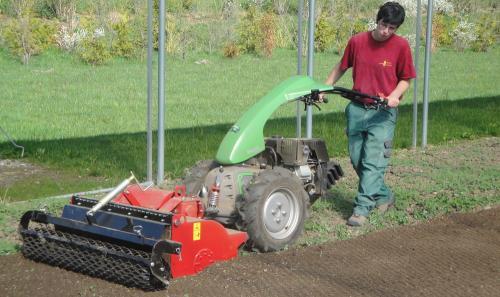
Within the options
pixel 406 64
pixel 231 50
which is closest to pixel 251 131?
pixel 406 64

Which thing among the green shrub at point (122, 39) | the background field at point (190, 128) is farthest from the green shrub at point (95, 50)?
the background field at point (190, 128)

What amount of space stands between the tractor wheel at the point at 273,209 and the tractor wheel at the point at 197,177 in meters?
0.44

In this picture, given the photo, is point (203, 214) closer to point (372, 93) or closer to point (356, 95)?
point (356, 95)

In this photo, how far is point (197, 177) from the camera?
638 centimetres

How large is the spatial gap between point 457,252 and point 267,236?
1.44m

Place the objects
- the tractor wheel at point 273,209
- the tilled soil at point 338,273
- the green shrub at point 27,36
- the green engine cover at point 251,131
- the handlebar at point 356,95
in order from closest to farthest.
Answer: the tilled soil at point 338,273 < the tractor wheel at point 273,209 < the green engine cover at point 251,131 < the handlebar at point 356,95 < the green shrub at point 27,36

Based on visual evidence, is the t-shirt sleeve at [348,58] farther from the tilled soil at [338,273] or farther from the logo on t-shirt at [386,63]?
the tilled soil at [338,273]

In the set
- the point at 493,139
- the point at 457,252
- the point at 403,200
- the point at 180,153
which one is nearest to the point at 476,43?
the point at 493,139

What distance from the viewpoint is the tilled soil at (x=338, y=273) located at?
5332 millimetres

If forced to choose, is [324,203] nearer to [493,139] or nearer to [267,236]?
[267,236]

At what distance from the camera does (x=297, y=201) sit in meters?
6.30

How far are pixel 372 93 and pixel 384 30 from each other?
52 cm

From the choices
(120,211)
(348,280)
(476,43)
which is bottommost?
(348,280)

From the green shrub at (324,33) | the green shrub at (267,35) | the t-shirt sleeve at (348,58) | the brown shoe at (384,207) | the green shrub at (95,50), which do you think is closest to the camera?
the t-shirt sleeve at (348,58)
